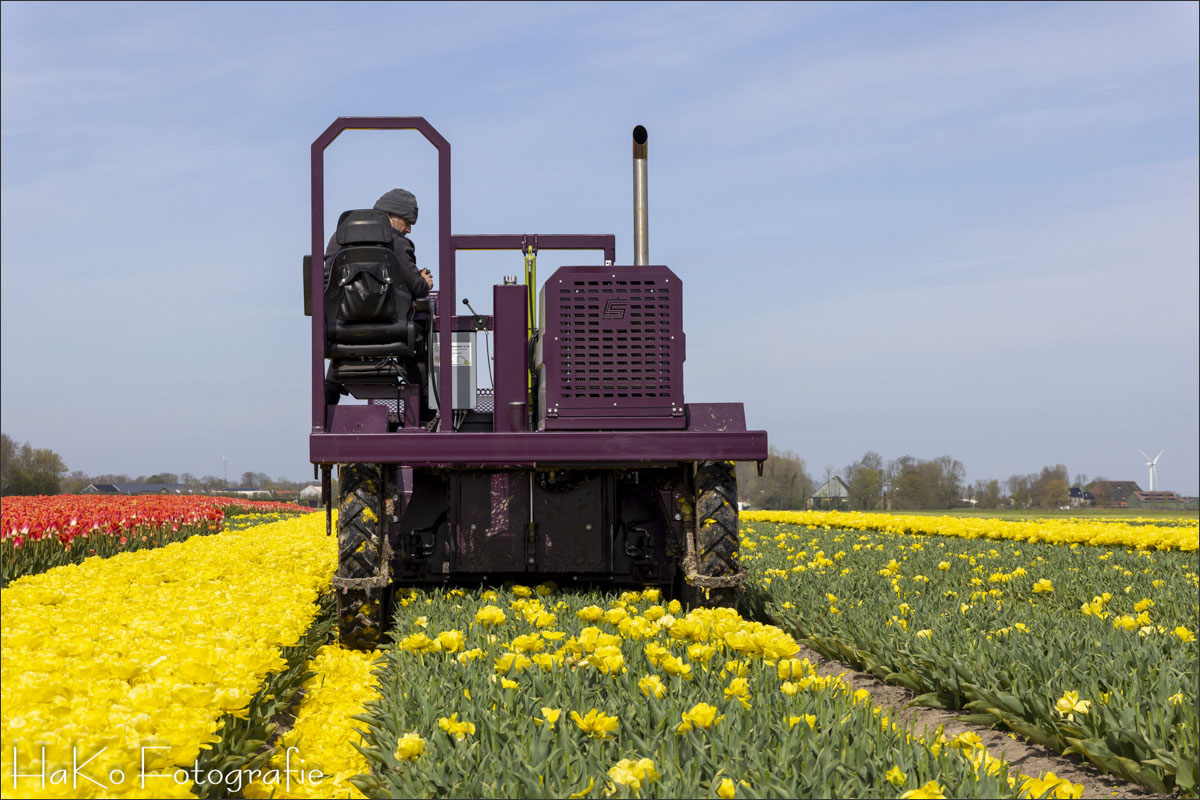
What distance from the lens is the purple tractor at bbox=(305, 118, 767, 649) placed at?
6.01m

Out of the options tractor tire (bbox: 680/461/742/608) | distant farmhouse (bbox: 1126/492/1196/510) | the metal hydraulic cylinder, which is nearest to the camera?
tractor tire (bbox: 680/461/742/608)

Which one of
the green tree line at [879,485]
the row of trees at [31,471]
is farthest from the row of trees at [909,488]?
the row of trees at [31,471]

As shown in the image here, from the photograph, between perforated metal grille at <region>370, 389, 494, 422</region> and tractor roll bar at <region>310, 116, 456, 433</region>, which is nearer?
tractor roll bar at <region>310, 116, 456, 433</region>

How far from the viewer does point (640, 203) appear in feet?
22.5

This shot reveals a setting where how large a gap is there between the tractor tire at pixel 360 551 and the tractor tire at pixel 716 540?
78.9 inches

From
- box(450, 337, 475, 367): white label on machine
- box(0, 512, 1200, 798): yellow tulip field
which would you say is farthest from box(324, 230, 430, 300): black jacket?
box(0, 512, 1200, 798): yellow tulip field

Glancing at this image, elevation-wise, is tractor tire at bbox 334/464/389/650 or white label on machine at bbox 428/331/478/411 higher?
white label on machine at bbox 428/331/478/411

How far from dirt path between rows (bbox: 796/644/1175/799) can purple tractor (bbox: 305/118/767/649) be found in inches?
45.1

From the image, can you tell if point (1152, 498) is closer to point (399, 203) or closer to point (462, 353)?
point (462, 353)

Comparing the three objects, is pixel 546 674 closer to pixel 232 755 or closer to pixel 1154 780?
pixel 232 755

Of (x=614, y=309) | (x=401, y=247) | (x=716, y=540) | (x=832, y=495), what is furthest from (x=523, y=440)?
(x=832, y=495)

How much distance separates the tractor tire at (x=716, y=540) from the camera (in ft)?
20.3

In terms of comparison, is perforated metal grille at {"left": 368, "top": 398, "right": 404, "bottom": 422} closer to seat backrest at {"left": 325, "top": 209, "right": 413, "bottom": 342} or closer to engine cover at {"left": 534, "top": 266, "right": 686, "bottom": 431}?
seat backrest at {"left": 325, "top": 209, "right": 413, "bottom": 342}

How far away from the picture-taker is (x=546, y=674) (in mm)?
4062
